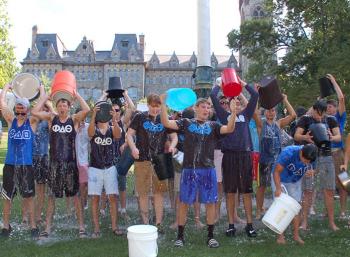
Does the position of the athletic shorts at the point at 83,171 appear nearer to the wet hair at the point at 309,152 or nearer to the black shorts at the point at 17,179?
the black shorts at the point at 17,179

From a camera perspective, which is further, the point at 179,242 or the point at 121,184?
the point at 121,184

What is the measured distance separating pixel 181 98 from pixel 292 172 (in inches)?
83.2

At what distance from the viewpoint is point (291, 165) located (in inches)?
221

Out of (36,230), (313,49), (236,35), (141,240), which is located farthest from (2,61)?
(141,240)

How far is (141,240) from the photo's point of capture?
466 cm

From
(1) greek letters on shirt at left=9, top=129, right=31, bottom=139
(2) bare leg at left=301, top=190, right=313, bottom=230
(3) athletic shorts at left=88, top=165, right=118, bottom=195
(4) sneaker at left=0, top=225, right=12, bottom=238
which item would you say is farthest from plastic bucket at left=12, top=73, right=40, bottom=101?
(2) bare leg at left=301, top=190, right=313, bottom=230

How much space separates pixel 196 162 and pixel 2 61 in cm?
2727

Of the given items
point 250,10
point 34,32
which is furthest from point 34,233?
point 34,32

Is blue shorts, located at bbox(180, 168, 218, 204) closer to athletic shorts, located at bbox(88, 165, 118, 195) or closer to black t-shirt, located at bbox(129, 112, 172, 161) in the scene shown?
black t-shirt, located at bbox(129, 112, 172, 161)

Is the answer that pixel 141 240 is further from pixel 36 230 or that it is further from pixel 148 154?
pixel 36 230

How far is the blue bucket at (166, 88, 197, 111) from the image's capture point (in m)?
6.49

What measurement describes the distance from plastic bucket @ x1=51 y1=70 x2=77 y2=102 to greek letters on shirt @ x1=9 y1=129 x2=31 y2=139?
729 millimetres

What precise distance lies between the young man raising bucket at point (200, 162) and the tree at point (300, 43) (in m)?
15.9

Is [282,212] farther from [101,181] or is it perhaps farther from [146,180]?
[101,181]
